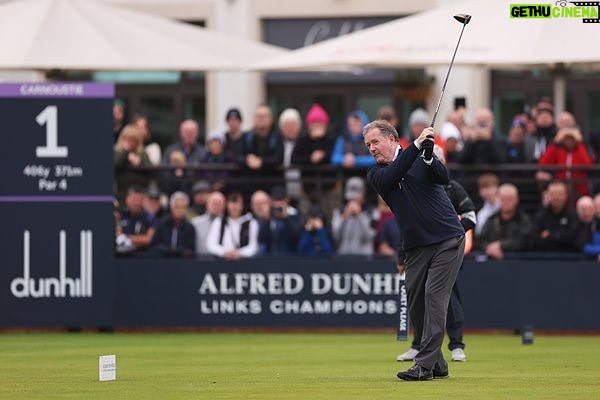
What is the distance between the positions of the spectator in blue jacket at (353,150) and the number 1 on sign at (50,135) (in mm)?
3552

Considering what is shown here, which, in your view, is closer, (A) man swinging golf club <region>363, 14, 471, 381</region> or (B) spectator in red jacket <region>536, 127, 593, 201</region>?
(A) man swinging golf club <region>363, 14, 471, 381</region>

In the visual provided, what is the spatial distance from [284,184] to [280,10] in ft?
29.7

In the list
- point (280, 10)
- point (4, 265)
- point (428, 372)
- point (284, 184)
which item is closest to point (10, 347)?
point (4, 265)

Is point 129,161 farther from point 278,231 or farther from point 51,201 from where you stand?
point 278,231

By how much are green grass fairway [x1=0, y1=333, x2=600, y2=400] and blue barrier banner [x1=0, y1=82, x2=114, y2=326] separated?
566 millimetres

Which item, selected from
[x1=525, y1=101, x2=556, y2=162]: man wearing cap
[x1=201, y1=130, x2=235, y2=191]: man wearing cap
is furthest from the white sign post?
[x1=525, y1=101, x2=556, y2=162]: man wearing cap

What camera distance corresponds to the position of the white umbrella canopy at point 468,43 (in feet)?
62.0

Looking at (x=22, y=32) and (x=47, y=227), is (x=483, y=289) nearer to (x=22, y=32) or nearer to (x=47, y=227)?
(x=47, y=227)

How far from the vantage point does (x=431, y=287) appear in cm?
1209

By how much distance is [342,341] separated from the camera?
59.8 feet

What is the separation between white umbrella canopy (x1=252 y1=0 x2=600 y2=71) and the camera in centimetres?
1891

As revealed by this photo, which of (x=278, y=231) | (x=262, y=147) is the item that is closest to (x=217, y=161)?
(x=262, y=147)

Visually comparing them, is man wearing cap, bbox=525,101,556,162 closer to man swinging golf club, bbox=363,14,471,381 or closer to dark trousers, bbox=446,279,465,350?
dark trousers, bbox=446,279,465,350

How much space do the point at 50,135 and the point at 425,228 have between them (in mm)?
8654
